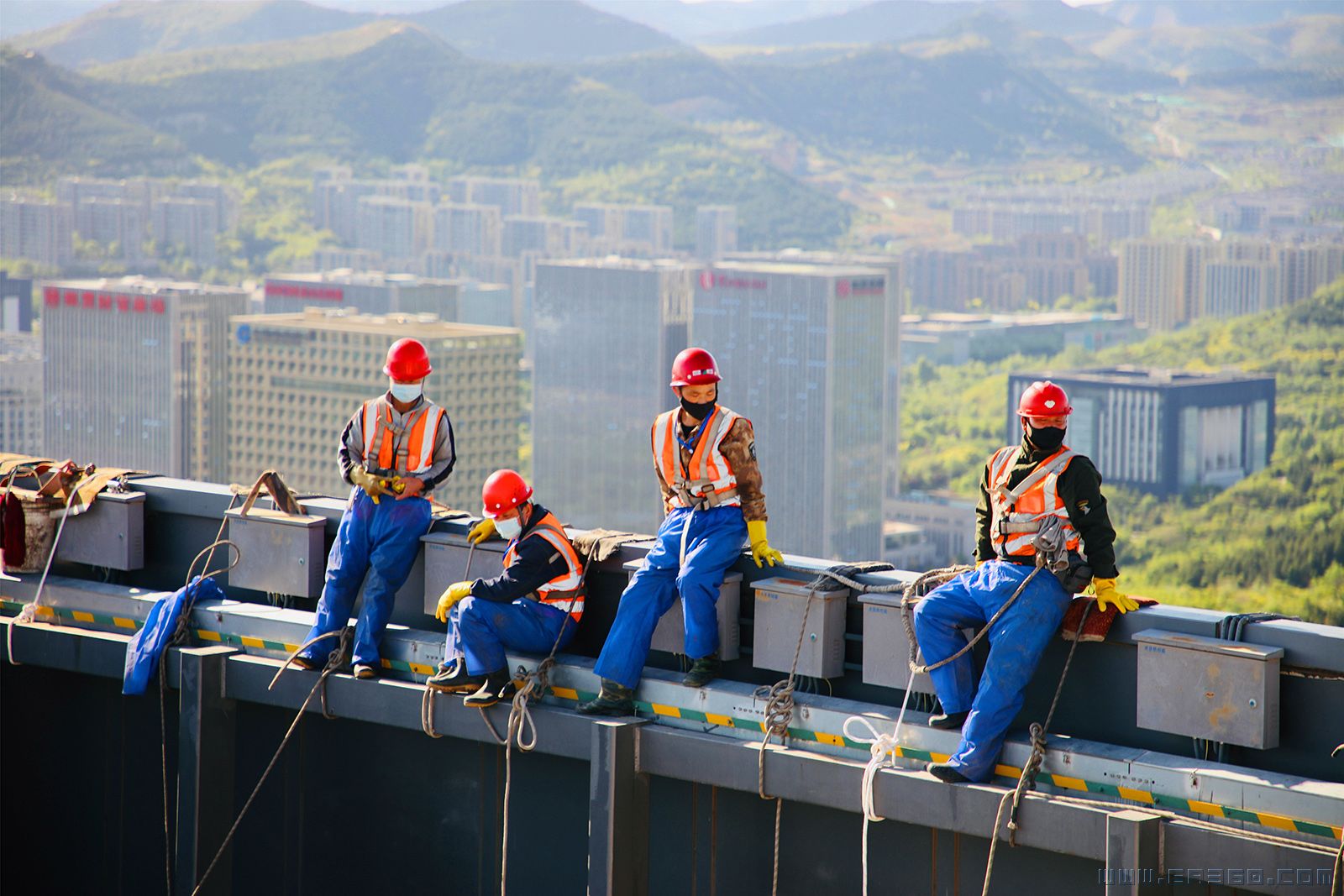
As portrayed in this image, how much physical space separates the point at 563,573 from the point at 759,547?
1193 mm

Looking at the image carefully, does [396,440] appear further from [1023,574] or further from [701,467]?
[1023,574]

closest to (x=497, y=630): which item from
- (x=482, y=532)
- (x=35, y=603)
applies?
(x=482, y=532)

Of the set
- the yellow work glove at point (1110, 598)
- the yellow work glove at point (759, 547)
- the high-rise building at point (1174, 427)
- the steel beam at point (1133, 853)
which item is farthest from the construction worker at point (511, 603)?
the high-rise building at point (1174, 427)

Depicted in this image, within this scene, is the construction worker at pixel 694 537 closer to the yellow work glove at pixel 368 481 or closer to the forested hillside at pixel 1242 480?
the yellow work glove at pixel 368 481

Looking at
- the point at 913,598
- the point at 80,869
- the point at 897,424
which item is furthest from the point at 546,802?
the point at 897,424

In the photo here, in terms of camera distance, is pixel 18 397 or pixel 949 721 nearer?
pixel 949 721

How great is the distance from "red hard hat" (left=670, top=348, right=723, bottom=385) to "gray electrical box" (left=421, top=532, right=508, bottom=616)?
5.32ft

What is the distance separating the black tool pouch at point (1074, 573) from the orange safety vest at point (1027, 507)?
0.06m

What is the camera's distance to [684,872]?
9383 millimetres

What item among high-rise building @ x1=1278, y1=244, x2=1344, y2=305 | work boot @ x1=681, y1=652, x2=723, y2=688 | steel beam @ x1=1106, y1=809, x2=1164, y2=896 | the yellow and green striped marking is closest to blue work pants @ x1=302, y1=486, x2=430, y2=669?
the yellow and green striped marking

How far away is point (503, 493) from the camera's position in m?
9.41

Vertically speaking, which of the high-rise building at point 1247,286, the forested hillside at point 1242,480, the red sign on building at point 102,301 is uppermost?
the high-rise building at point 1247,286

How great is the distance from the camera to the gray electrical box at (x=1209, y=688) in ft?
25.0

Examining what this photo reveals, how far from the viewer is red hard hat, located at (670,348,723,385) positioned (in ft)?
30.5
